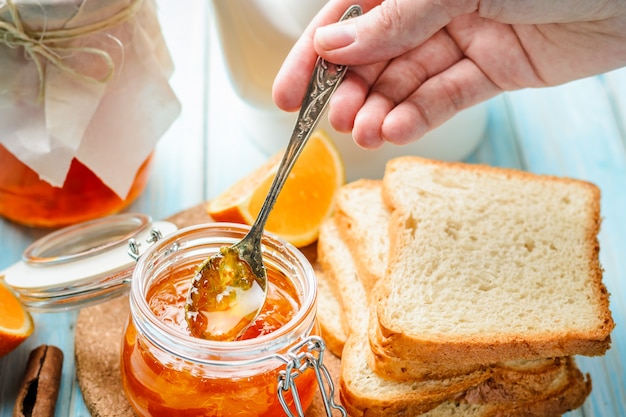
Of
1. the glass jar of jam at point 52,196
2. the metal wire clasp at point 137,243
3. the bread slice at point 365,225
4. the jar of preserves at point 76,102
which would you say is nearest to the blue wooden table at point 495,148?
the glass jar of jam at point 52,196

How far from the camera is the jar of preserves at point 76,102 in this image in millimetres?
1829

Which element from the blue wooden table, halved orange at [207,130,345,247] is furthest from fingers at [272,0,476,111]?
the blue wooden table

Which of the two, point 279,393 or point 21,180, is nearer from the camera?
point 279,393

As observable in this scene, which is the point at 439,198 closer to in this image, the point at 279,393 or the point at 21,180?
the point at 279,393

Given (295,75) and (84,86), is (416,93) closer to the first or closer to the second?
(295,75)

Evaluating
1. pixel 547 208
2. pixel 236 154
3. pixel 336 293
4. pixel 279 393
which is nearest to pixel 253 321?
pixel 279 393

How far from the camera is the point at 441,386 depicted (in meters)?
1.71

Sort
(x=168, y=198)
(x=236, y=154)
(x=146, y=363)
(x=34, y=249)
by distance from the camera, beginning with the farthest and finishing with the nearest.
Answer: (x=236, y=154) → (x=168, y=198) → (x=34, y=249) → (x=146, y=363)

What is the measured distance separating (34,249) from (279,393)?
769mm

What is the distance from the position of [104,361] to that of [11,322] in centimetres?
22

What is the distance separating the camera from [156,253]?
1.66 metres

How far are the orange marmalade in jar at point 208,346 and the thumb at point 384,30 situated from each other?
46cm

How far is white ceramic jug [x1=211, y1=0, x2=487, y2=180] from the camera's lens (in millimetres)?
2117

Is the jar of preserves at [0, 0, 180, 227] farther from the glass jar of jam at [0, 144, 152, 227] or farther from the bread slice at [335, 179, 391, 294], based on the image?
the bread slice at [335, 179, 391, 294]
